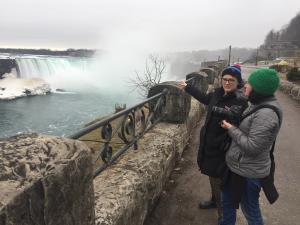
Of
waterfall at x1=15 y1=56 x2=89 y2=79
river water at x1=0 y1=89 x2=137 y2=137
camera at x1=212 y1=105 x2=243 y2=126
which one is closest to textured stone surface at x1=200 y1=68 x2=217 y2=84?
camera at x1=212 y1=105 x2=243 y2=126

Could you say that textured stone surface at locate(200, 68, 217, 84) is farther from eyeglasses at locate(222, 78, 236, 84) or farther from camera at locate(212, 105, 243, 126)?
camera at locate(212, 105, 243, 126)

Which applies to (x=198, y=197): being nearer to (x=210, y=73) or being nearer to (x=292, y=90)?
(x=210, y=73)

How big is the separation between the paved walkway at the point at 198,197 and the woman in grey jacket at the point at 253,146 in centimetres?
81

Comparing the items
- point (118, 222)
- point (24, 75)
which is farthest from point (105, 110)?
point (118, 222)

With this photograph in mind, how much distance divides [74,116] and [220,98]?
113 ft

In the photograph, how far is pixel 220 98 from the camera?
323cm

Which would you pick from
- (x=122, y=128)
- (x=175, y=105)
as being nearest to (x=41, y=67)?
(x=175, y=105)

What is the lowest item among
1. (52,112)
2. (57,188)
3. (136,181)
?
(52,112)

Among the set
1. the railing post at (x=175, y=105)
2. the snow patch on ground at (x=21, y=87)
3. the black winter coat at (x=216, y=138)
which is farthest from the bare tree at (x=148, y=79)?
the snow patch on ground at (x=21, y=87)

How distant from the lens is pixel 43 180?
1467 millimetres

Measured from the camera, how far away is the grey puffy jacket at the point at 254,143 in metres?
2.61

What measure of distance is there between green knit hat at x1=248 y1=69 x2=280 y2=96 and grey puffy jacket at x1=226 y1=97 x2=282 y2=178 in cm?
9

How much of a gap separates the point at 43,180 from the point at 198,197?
3271mm

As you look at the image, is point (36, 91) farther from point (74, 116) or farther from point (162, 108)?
point (162, 108)
